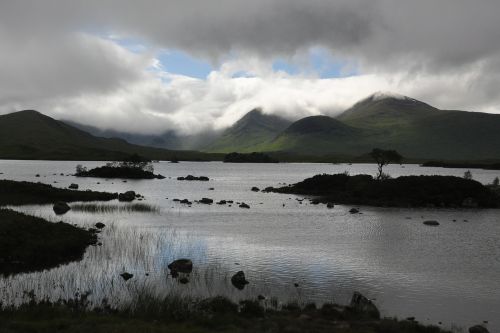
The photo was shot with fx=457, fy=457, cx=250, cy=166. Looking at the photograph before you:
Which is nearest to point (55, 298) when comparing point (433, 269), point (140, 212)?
point (433, 269)

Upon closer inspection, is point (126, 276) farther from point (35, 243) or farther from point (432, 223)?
point (432, 223)

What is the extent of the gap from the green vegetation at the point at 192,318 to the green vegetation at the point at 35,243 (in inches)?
489

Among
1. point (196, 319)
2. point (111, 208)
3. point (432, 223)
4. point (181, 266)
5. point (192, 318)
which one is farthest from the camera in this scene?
point (111, 208)

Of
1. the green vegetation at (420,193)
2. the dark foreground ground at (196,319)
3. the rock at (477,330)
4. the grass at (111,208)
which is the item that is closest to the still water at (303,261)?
the rock at (477,330)

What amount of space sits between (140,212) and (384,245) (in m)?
43.9

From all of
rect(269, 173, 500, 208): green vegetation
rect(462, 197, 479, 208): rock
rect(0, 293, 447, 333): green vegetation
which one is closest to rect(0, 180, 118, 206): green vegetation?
rect(269, 173, 500, 208): green vegetation

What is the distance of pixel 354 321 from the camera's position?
2675cm

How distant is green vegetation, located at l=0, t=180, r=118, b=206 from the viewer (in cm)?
8352

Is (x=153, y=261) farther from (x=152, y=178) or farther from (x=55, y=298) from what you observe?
(x=152, y=178)

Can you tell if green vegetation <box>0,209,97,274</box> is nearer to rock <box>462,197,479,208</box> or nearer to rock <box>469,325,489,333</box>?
rock <box>469,325,489,333</box>

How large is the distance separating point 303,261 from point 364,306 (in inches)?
638

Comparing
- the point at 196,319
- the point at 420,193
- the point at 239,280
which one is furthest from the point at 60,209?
the point at 420,193

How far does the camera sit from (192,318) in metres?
26.1

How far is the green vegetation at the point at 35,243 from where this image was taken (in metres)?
39.2
